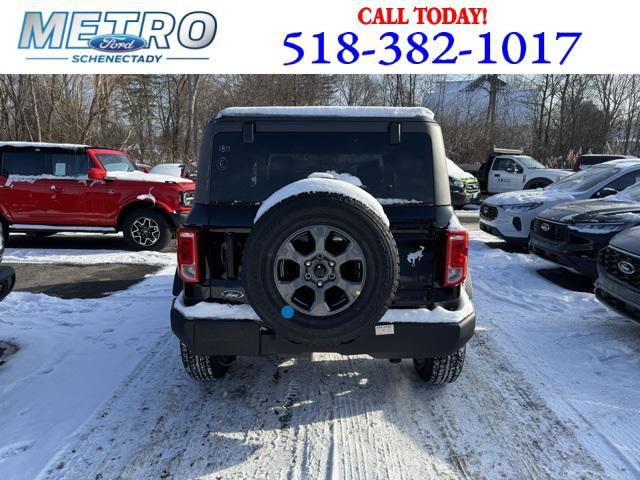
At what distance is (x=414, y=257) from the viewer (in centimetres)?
284

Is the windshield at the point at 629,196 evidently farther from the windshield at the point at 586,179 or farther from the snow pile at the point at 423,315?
the snow pile at the point at 423,315

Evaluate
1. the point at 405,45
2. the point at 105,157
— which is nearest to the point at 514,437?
the point at 105,157

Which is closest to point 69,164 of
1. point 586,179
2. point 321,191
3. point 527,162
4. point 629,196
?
point 321,191

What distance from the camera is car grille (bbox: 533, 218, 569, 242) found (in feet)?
19.7

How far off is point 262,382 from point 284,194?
160 cm

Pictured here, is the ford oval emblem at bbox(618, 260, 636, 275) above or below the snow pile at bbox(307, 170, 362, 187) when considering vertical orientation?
below

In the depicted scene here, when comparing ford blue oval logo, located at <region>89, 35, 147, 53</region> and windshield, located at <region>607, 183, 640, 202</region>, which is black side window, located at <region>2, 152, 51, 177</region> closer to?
windshield, located at <region>607, 183, 640, 202</region>

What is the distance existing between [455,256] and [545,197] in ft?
20.2

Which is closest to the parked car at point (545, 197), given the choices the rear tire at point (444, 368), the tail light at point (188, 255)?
the rear tire at point (444, 368)

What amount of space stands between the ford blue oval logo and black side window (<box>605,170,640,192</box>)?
17.0 metres

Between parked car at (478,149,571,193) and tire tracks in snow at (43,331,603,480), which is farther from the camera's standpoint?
parked car at (478,149,571,193)

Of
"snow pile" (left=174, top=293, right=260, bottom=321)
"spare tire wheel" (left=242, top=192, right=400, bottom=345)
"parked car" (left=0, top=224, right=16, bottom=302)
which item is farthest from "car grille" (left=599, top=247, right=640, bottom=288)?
"parked car" (left=0, top=224, right=16, bottom=302)

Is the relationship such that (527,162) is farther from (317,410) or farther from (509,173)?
(317,410)

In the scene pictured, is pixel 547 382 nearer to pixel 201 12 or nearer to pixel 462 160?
pixel 201 12
